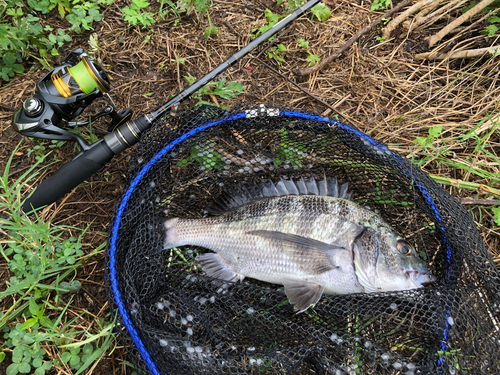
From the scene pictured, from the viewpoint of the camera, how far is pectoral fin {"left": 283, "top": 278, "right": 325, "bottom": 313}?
2.28 m

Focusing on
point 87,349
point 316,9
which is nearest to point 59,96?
point 87,349

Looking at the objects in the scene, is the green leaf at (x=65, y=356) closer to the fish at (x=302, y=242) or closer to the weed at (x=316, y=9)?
the fish at (x=302, y=242)

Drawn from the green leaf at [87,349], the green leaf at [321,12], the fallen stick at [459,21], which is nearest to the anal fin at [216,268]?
the green leaf at [87,349]

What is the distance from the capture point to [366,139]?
7.80 ft

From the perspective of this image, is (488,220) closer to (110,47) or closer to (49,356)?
(49,356)

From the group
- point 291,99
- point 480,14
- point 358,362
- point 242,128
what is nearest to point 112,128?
point 242,128

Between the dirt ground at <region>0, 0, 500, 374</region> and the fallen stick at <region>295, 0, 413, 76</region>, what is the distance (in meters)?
0.06

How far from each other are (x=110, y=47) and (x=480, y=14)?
3.90 meters

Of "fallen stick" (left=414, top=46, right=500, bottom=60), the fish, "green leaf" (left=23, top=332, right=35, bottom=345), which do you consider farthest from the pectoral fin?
"fallen stick" (left=414, top=46, right=500, bottom=60)

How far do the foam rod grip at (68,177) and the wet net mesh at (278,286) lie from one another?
1.03 ft

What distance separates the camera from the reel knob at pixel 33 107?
93.7 inches

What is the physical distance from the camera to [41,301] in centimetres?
254

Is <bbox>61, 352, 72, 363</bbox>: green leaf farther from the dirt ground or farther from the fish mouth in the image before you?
the fish mouth

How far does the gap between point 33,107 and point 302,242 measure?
2.26 meters
